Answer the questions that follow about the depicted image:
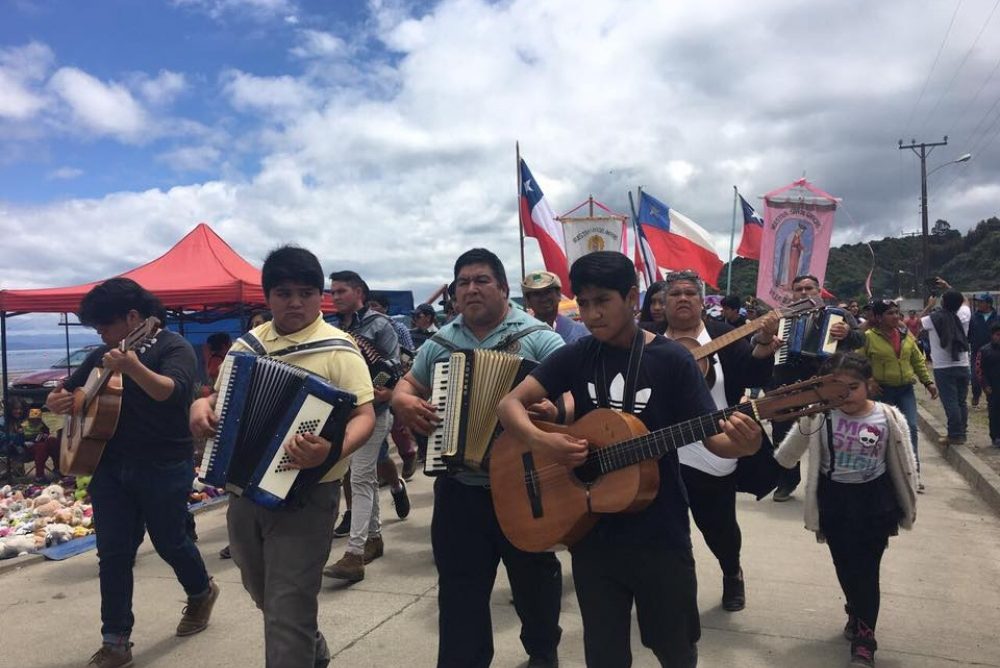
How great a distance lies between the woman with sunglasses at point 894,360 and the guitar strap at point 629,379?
538 centimetres

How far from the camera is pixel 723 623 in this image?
4.12m

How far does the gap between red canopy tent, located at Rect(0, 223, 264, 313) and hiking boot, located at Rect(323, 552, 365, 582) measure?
489 cm

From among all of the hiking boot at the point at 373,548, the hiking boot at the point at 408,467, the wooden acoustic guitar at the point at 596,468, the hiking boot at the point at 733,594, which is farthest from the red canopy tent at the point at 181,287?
the wooden acoustic guitar at the point at 596,468

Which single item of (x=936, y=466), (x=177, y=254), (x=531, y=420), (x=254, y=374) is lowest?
Answer: (x=936, y=466)

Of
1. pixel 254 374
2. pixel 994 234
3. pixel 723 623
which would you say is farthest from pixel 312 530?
pixel 994 234

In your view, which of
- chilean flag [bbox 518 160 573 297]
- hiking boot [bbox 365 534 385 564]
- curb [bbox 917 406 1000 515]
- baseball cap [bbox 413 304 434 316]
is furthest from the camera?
chilean flag [bbox 518 160 573 297]

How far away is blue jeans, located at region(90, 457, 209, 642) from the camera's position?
→ 12.2ft

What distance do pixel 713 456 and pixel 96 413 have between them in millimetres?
3369

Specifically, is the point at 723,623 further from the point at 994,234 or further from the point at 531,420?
the point at 994,234

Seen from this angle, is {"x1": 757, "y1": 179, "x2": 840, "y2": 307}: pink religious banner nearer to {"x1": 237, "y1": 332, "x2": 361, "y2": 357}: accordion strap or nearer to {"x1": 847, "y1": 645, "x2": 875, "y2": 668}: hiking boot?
{"x1": 847, "y1": 645, "x2": 875, "y2": 668}: hiking boot

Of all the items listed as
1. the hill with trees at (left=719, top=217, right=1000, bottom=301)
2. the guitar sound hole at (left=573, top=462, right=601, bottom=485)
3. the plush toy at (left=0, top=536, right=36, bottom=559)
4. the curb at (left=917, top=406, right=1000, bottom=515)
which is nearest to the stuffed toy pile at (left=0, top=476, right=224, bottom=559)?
the plush toy at (left=0, top=536, right=36, bottom=559)

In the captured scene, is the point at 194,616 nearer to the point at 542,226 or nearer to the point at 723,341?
the point at 723,341

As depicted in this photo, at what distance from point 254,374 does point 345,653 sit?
1.88m

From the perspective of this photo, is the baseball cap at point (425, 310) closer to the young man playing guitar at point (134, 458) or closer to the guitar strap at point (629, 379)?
the young man playing guitar at point (134, 458)
